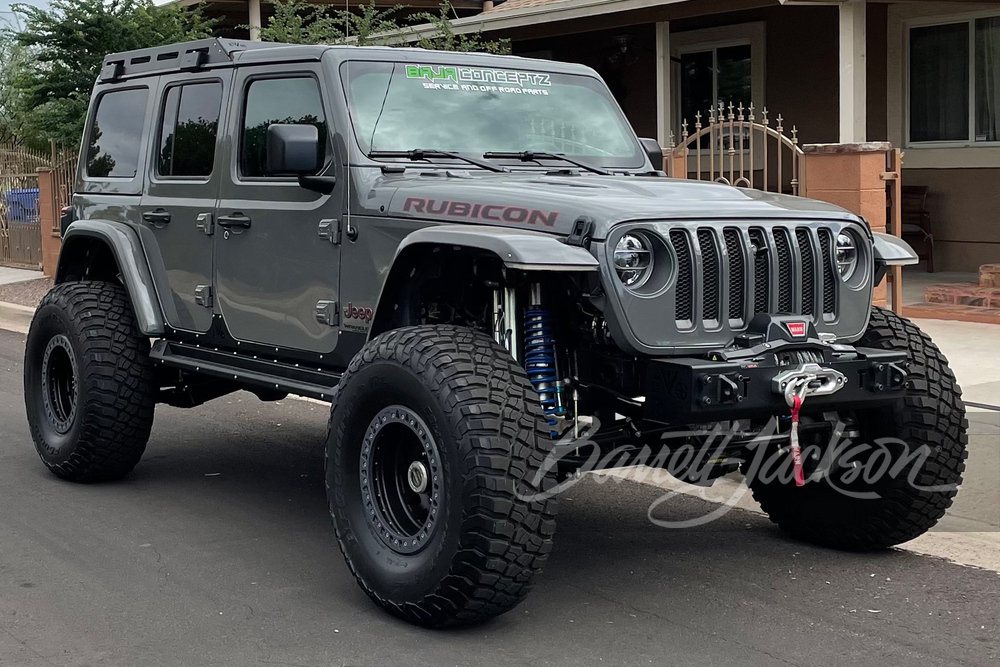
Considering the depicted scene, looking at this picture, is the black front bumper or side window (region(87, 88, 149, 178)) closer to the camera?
the black front bumper

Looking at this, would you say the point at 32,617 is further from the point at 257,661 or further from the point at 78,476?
the point at 78,476

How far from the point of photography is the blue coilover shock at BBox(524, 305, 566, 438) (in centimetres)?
498

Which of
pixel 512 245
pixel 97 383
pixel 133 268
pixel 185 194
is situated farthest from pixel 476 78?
pixel 97 383

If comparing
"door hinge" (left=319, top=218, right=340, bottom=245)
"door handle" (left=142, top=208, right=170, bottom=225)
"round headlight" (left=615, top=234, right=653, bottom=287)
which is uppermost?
"door handle" (left=142, top=208, right=170, bottom=225)

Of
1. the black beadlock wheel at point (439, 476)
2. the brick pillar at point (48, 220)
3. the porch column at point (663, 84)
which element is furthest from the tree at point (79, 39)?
the black beadlock wheel at point (439, 476)

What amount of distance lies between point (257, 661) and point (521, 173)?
96.1 inches

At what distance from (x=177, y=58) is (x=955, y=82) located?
37.5ft

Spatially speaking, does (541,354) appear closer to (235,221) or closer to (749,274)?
(749,274)

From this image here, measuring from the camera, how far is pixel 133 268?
6797 mm

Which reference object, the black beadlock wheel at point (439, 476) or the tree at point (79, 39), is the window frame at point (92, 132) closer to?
the black beadlock wheel at point (439, 476)

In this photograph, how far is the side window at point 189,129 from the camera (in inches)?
257

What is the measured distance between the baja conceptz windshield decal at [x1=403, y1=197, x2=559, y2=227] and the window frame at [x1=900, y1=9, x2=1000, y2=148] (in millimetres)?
11648

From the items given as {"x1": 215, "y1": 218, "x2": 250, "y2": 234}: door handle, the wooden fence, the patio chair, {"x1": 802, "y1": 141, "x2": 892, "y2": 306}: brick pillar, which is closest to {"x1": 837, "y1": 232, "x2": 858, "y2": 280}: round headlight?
{"x1": 215, "y1": 218, "x2": 250, "y2": 234}: door handle

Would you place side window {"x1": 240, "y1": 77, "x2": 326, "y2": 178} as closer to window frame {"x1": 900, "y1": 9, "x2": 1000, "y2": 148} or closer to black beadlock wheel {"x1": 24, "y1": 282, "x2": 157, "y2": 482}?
black beadlock wheel {"x1": 24, "y1": 282, "x2": 157, "y2": 482}
